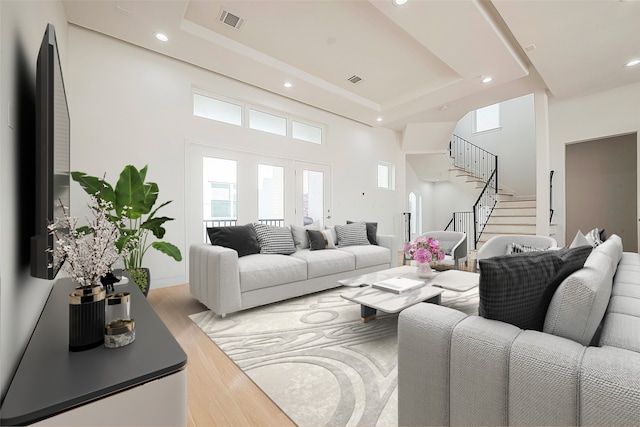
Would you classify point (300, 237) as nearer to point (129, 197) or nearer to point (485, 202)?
point (129, 197)

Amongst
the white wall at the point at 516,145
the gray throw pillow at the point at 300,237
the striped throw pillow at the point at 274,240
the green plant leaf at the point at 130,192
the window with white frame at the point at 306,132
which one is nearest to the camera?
the green plant leaf at the point at 130,192

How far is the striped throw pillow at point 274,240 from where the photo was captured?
3434mm

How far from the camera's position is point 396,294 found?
240 centimetres

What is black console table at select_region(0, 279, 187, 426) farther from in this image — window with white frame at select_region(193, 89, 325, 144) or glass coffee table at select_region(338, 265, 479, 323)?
window with white frame at select_region(193, 89, 325, 144)

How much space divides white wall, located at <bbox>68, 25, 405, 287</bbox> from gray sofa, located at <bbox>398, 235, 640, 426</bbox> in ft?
12.0

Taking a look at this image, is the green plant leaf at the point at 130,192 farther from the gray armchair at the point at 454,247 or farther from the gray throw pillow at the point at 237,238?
the gray armchair at the point at 454,247

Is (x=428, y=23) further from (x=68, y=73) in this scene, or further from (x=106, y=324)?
(x=68, y=73)

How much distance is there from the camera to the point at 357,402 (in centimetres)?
152

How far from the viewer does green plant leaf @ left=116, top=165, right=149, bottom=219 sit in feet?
8.44

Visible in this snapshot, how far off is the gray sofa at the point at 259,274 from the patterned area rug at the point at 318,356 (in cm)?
16

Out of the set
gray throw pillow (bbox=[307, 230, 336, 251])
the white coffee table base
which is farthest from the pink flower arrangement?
gray throw pillow (bbox=[307, 230, 336, 251])

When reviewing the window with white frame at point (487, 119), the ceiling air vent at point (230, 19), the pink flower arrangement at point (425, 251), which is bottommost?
the pink flower arrangement at point (425, 251)

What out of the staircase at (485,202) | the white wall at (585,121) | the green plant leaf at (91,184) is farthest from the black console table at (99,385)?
the white wall at (585,121)

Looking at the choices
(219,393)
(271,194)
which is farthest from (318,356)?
(271,194)
